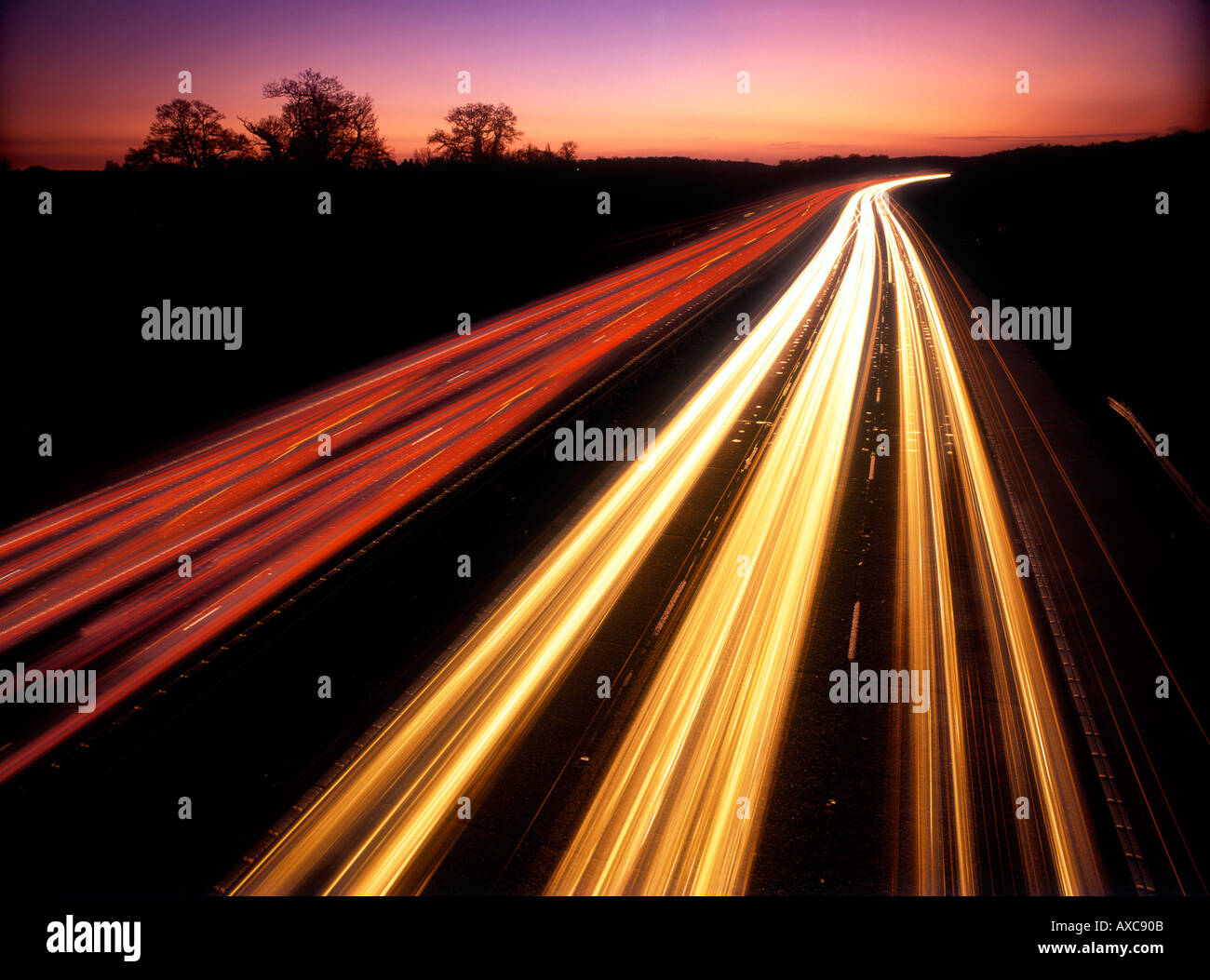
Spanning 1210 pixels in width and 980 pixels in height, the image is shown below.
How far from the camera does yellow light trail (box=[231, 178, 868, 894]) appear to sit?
5617mm

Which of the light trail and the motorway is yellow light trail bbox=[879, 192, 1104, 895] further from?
the light trail

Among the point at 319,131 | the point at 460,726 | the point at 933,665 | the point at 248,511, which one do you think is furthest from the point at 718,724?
the point at 319,131

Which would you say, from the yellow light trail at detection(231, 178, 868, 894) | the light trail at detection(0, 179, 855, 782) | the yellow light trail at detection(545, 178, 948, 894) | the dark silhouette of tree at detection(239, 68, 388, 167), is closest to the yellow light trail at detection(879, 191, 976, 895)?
the yellow light trail at detection(545, 178, 948, 894)

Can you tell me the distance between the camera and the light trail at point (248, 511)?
8.29m

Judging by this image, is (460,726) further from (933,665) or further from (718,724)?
(933,665)

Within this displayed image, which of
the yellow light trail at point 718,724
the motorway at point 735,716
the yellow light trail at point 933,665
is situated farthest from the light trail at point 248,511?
the yellow light trail at point 933,665

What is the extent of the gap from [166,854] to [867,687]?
639cm

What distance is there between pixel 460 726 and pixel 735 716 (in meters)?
2.64

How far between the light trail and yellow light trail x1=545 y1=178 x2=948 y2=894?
4845 millimetres

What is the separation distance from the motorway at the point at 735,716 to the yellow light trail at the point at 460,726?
0.02 metres

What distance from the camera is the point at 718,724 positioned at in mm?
7113

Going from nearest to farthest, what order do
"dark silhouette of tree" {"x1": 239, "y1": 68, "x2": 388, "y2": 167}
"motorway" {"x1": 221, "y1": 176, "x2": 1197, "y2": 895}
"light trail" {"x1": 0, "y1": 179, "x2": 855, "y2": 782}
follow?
"motorway" {"x1": 221, "y1": 176, "x2": 1197, "y2": 895} < "light trail" {"x1": 0, "y1": 179, "x2": 855, "y2": 782} < "dark silhouette of tree" {"x1": 239, "y1": 68, "x2": 388, "y2": 167}

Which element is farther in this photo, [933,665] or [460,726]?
[933,665]

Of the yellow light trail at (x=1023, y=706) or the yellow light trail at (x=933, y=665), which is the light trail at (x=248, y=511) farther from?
the yellow light trail at (x=1023, y=706)
